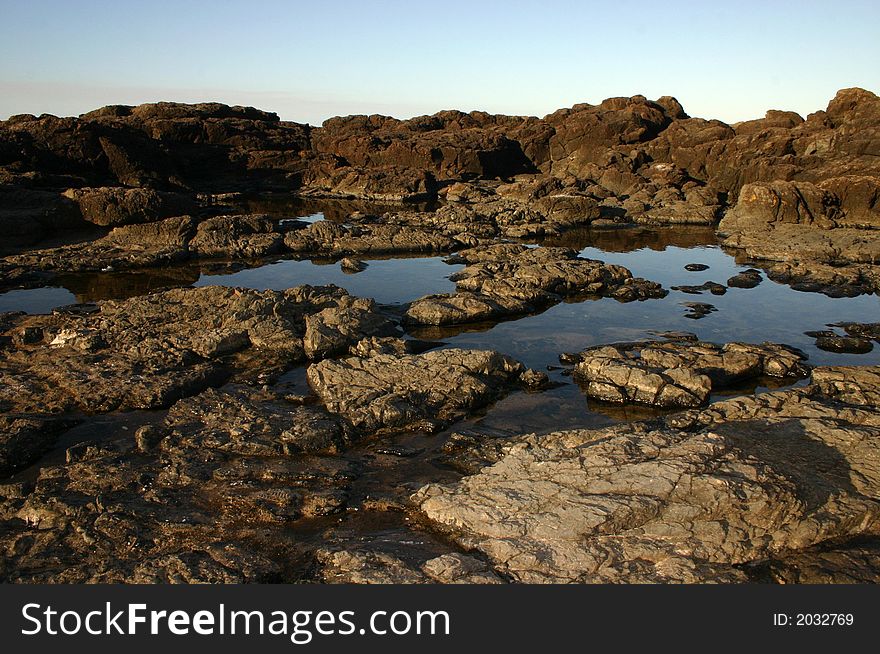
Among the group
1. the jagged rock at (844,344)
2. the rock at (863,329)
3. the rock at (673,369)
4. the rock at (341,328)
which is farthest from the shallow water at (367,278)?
the rock at (863,329)

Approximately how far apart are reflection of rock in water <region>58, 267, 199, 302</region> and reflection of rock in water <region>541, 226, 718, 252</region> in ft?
49.8

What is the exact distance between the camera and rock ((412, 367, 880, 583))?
6.35m

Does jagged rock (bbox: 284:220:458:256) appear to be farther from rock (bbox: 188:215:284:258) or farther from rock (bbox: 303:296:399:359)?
rock (bbox: 303:296:399:359)

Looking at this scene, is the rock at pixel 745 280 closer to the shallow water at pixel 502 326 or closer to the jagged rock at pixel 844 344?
the shallow water at pixel 502 326

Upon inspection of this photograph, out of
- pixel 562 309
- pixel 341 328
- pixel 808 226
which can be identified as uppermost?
pixel 808 226

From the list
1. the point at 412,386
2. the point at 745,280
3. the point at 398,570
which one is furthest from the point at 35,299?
the point at 745,280

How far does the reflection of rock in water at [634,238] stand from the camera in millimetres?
28969

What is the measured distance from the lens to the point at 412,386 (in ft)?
36.8

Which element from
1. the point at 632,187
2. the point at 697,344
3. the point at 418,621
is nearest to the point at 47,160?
the point at 632,187

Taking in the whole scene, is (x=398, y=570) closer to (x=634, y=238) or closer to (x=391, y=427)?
(x=391, y=427)

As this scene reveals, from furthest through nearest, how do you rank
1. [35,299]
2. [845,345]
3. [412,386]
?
1. [35,299]
2. [845,345]
3. [412,386]

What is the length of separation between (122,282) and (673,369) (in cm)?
1676

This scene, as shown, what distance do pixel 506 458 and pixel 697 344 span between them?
7.59m

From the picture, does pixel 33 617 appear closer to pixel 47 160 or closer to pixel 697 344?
pixel 697 344
